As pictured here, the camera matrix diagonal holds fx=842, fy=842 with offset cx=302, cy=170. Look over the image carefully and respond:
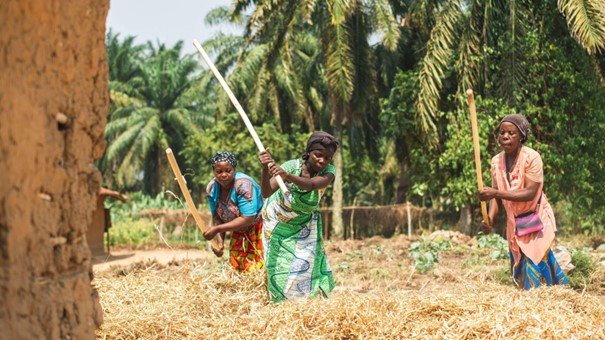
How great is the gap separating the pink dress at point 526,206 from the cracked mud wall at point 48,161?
10.8ft

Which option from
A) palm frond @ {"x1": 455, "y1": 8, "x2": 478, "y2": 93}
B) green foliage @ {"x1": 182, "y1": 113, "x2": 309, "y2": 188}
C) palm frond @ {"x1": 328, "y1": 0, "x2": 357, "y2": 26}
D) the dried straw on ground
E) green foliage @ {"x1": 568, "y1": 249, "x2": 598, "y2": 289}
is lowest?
green foliage @ {"x1": 568, "y1": 249, "x2": 598, "y2": 289}

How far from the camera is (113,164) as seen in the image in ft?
115

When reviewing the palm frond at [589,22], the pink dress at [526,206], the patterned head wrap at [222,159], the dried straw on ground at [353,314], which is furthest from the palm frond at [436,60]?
the dried straw on ground at [353,314]

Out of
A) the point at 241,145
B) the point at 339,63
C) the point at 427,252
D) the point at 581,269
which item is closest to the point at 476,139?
the point at 581,269

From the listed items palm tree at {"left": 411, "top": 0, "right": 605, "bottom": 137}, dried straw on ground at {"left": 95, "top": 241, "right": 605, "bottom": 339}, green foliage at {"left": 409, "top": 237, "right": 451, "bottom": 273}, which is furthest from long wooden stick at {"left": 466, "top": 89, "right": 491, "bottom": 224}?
palm tree at {"left": 411, "top": 0, "right": 605, "bottom": 137}

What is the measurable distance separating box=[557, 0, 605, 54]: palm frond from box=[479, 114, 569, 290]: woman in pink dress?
8.65m

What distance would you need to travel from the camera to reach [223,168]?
5.84m

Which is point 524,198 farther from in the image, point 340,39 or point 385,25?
point 385,25

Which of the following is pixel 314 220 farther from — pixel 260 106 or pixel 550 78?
A: pixel 260 106

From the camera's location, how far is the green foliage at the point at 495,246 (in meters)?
11.1

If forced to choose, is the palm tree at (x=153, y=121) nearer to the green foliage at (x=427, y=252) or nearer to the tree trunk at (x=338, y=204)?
the tree trunk at (x=338, y=204)

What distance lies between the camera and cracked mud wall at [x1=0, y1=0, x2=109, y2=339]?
2.75m

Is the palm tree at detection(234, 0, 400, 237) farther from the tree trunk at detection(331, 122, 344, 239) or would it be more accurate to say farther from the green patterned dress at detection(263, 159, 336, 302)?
the green patterned dress at detection(263, 159, 336, 302)

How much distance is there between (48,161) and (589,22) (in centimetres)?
1245
